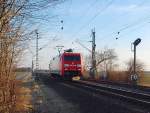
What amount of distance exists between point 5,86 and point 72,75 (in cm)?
4128

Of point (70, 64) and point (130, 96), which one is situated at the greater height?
point (70, 64)

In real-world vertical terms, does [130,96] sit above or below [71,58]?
below

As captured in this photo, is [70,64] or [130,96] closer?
[130,96]

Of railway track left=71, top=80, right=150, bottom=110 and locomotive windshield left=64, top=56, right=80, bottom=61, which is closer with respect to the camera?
railway track left=71, top=80, right=150, bottom=110

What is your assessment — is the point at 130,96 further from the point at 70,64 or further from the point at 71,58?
the point at 71,58

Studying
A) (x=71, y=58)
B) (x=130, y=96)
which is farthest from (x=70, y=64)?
(x=130, y=96)

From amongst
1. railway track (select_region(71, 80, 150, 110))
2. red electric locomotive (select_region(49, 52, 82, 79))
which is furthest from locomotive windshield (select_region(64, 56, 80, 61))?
railway track (select_region(71, 80, 150, 110))

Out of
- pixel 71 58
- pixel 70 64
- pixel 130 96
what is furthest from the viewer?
pixel 71 58

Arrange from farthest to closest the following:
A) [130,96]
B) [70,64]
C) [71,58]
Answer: [71,58]
[70,64]
[130,96]

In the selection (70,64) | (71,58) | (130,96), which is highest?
(71,58)

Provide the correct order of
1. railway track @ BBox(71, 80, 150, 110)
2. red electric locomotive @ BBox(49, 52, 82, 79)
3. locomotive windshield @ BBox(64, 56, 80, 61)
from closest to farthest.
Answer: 1. railway track @ BBox(71, 80, 150, 110)
2. red electric locomotive @ BBox(49, 52, 82, 79)
3. locomotive windshield @ BBox(64, 56, 80, 61)

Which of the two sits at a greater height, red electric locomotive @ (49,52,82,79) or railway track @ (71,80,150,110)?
red electric locomotive @ (49,52,82,79)

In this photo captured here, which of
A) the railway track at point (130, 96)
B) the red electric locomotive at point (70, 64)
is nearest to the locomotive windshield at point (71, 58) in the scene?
the red electric locomotive at point (70, 64)

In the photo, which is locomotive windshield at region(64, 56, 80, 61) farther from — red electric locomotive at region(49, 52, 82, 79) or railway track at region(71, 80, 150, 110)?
railway track at region(71, 80, 150, 110)
